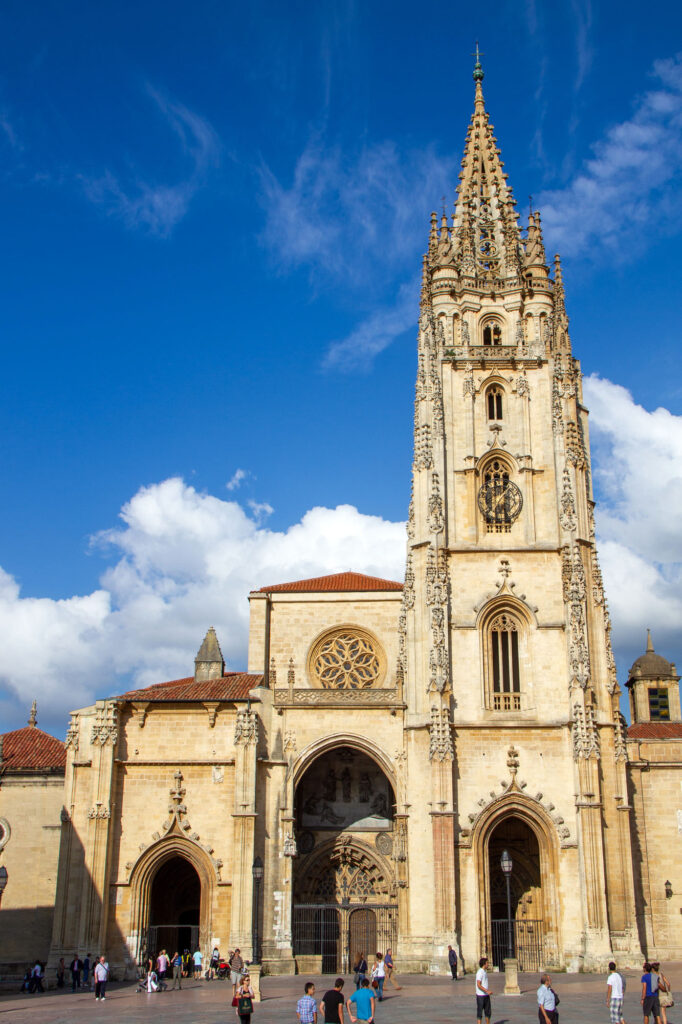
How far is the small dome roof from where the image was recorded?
52.2m

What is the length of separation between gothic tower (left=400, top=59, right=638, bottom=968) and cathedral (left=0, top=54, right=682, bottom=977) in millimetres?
71

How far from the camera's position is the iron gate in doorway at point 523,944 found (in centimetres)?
2897

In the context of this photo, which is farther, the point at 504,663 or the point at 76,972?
the point at 504,663

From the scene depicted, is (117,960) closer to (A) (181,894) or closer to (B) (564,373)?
(A) (181,894)

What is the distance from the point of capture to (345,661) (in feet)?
123

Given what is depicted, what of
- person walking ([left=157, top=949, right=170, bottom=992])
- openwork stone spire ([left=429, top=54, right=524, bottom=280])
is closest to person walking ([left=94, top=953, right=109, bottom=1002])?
person walking ([left=157, top=949, right=170, bottom=992])

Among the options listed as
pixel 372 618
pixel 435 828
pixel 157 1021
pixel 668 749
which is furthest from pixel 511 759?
pixel 157 1021

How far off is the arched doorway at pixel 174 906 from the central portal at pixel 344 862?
337 centimetres

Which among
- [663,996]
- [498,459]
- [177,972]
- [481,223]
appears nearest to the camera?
[663,996]

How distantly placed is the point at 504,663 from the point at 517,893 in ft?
22.7

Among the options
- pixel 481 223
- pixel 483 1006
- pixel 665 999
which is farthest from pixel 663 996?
pixel 481 223

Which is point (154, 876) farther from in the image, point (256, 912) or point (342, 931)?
point (342, 931)

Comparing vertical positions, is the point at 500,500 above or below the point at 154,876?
above

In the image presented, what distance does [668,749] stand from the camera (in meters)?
33.8
